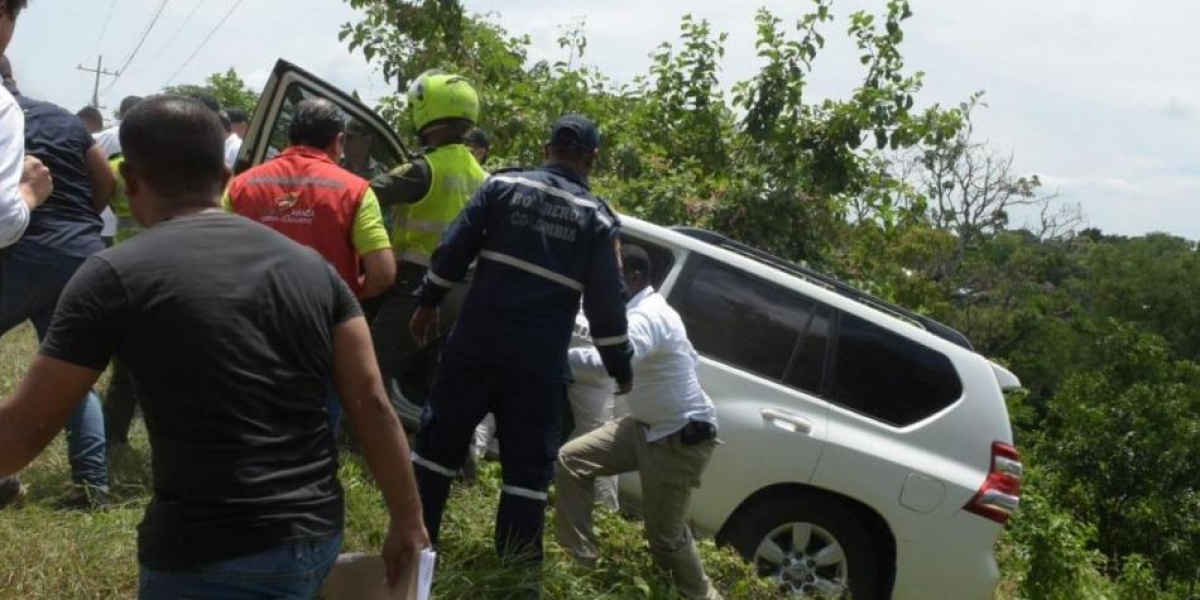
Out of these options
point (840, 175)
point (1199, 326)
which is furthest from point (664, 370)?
point (1199, 326)

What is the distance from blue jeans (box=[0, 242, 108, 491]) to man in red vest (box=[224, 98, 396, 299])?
655 mm

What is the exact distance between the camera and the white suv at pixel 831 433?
6.21m

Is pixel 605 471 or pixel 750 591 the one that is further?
pixel 750 591

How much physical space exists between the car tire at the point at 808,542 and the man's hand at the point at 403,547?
366cm

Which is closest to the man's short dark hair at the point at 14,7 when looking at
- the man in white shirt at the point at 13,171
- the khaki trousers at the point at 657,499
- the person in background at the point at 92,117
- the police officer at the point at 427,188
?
the man in white shirt at the point at 13,171

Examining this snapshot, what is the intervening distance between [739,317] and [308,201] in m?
2.27

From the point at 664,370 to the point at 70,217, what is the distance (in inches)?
89.8

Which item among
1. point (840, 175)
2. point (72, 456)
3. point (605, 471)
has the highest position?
point (840, 175)

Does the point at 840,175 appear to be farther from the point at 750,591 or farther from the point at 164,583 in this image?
the point at 164,583

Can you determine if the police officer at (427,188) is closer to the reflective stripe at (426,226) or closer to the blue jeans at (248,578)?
the reflective stripe at (426,226)

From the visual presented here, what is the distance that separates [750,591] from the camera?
19.4ft

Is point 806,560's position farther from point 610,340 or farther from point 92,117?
point 92,117

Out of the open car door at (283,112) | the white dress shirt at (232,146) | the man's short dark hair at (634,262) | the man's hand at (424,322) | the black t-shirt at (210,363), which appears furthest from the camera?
the white dress shirt at (232,146)

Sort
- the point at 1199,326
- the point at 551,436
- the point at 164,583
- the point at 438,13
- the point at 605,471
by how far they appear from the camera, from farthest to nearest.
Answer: the point at 1199,326 < the point at 438,13 < the point at 605,471 < the point at 551,436 < the point at 164,583
